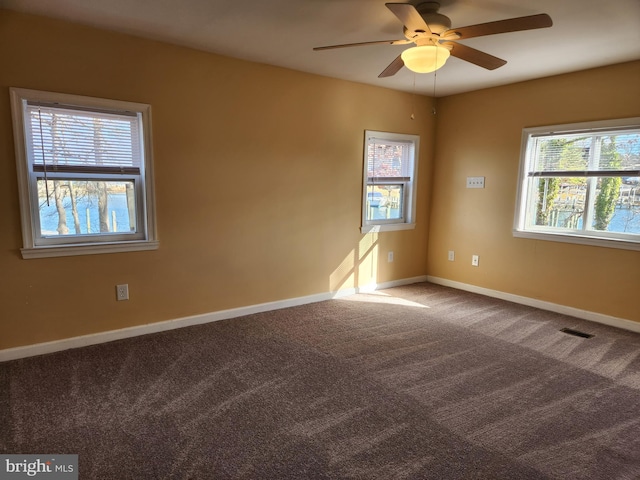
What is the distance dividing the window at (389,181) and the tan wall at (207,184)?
5.2 inches

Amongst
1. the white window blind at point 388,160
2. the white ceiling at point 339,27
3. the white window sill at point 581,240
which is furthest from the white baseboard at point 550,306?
the white ceiling at point 339,27

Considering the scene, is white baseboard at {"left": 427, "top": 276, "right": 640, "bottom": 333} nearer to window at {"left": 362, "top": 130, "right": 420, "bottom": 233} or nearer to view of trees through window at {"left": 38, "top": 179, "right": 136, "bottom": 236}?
window at {"left": 362, "top": 130, "right": 420, "bottom": 233}

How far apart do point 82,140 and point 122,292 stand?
48.5 inches

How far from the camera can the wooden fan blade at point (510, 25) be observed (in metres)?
1.94

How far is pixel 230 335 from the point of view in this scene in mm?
3357

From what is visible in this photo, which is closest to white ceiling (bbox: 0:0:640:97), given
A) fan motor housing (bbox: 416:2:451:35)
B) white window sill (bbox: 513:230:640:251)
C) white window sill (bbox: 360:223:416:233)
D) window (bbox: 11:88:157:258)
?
fan motor housing (bbox: 416:2:451:35)

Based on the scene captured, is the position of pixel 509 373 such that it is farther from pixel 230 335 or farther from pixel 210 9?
pixel 210 9

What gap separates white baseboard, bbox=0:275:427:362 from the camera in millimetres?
2863

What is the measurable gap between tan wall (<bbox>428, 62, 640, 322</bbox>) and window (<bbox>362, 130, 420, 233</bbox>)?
417 mm

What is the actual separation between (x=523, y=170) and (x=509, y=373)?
242cm

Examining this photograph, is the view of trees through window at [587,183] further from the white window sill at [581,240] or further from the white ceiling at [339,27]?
the white ceiling at [339,27]

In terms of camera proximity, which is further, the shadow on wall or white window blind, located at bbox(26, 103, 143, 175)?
the shadow on wall

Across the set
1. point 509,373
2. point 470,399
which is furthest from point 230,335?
point 509,373

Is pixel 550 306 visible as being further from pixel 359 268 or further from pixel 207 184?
pixel 207 184
